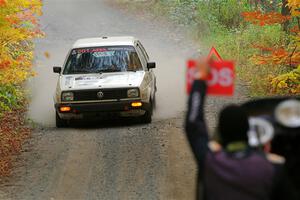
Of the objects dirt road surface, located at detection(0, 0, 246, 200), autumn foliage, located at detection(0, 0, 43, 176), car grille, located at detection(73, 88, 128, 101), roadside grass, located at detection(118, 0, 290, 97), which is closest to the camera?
dirt road surface, located at detection(0, 0, 246, 200)

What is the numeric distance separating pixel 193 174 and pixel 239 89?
876cm

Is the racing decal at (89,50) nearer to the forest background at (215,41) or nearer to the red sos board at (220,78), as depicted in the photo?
the forest background at (215,41)

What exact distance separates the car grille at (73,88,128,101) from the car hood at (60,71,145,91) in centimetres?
8

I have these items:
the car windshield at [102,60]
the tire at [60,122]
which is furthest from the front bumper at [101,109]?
the car windshield at [102,60]

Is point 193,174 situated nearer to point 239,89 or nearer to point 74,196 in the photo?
point 74,196

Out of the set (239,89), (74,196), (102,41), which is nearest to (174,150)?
(74,196)

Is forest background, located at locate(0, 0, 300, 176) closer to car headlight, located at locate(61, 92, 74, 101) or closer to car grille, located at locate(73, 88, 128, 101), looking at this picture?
car headlight, located at locate(61, 92, 74, 101)

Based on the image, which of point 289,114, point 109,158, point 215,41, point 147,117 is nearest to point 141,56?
point 147,117

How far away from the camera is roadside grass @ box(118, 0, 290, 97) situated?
19.0 meters

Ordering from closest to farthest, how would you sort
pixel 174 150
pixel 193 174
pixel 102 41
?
pixel 193 174, pixel 174 150, pixel 102 41

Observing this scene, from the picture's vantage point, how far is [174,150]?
11391 millimetres

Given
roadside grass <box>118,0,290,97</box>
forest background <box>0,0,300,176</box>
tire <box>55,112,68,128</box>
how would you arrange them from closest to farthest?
forest background <box>0,0,300,176</box>, tire <box>55,112,68,128</box>, roadside grass <box>118,0,290,97</box>

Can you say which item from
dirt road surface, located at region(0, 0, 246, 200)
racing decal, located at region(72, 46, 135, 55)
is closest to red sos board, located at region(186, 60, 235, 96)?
dirt road surface, located at region(0, 0, 246, 200)

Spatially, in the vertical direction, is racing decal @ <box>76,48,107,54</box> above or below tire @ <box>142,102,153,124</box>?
above
